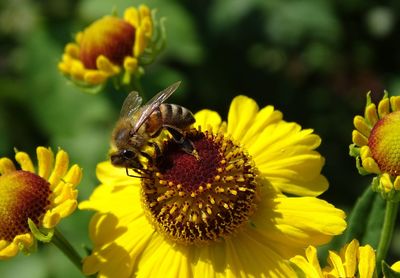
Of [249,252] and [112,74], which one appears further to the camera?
[112,74]

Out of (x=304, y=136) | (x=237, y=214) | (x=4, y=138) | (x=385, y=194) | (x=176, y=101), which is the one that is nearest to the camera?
(x=385, y=194)

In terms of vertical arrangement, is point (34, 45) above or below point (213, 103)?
above

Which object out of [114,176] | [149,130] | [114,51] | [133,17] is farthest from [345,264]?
[133,17]

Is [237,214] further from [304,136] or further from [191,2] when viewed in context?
[191,2]

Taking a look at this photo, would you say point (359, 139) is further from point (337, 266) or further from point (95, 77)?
point (95, 77)

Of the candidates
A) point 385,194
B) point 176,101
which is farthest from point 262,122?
point 176,101

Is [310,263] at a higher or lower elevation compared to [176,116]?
lower

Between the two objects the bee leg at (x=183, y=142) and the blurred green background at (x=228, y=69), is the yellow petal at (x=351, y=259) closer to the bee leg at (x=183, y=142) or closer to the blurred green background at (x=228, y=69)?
the bee leg at (x=183, y=142)

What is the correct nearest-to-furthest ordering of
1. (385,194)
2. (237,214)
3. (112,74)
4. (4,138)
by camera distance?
(385,194) → (237,214) → (112,74) → (4,138)
